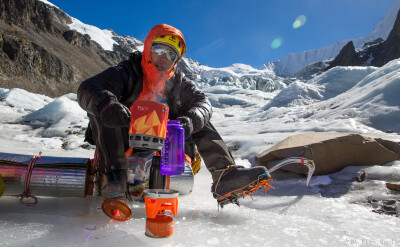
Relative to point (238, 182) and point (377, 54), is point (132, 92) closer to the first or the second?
point (238, 182)

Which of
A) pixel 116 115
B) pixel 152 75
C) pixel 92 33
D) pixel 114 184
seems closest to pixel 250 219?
pixel 114 184

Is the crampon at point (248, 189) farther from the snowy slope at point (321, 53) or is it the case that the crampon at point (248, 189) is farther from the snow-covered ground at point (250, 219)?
the snowy slope at point (321, 53)

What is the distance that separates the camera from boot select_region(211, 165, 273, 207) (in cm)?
156

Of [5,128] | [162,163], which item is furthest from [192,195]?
[5,128]

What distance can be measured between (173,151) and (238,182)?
18.4 inches

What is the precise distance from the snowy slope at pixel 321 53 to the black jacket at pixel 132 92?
336 ft

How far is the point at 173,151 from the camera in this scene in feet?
4.50

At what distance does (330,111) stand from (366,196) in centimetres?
395

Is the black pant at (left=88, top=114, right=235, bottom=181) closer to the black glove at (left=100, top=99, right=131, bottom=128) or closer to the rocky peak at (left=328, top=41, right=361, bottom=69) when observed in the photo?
the black glove at (left=100, top=99, right=131, bottom=128)

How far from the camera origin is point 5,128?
22.1 ft

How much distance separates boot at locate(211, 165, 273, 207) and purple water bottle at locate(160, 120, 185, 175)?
362mm

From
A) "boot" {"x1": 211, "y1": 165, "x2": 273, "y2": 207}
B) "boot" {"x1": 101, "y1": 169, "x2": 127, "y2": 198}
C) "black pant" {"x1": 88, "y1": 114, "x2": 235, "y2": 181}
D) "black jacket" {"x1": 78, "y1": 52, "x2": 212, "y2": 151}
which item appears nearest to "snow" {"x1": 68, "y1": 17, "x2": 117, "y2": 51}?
"black jacket" {"x1": 78, "y1": 52, "x2": 212, "y2": 151}

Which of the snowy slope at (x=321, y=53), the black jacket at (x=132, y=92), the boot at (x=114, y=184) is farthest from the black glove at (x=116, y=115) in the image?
the snowy slope at (x=321, y=53)

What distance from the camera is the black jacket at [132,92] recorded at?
60.0 inches
